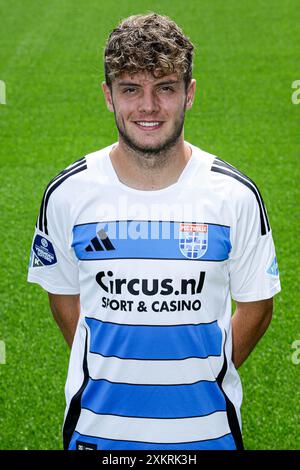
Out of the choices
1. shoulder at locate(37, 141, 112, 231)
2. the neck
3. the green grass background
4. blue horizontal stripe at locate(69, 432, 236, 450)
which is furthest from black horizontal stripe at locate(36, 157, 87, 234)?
the green grass background

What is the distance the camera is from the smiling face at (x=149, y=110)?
238 cm

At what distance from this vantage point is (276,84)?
35.5 feet

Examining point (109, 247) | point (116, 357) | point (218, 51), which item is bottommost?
point (116, 357)

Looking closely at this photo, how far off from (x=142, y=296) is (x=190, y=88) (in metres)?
0.70

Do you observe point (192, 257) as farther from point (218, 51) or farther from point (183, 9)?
point (183, 9)

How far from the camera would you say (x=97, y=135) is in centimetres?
916

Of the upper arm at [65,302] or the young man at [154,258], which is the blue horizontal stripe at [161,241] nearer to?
the young man at [154,258]

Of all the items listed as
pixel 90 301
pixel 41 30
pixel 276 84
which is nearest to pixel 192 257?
pixel 90 301

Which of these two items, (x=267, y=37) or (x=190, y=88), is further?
(x=267, y=37)

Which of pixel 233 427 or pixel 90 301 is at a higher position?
pixel 90 301

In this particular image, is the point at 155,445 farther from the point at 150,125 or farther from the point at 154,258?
the point at 150,125

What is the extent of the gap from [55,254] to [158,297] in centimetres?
46

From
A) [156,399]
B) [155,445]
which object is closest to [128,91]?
[156,399]

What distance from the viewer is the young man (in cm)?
239
